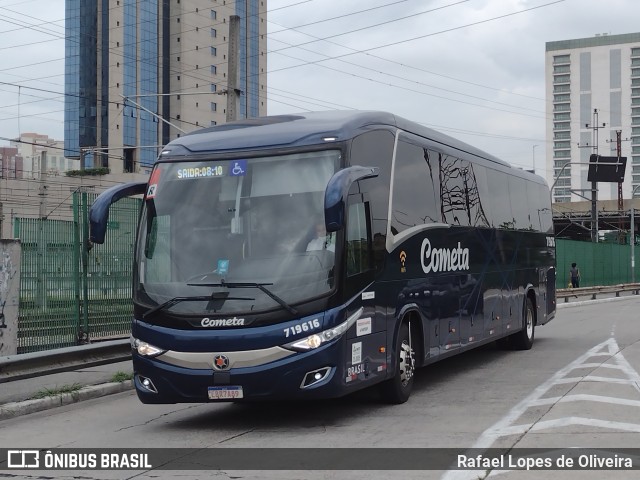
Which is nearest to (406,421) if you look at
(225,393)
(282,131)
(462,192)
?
(225,393)

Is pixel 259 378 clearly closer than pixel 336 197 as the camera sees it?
No

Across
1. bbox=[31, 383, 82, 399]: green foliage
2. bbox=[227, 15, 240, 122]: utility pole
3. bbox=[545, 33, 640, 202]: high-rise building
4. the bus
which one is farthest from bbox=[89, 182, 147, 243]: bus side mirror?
bbox=[545, 33, 640, 202]: high-rise building

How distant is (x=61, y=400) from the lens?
38.9ft

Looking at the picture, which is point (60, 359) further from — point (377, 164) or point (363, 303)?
point (377, 164)

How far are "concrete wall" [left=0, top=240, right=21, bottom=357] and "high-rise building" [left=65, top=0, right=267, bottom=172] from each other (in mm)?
85965

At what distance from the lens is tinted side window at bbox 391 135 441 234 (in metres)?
11.1

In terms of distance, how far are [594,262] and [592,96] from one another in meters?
139

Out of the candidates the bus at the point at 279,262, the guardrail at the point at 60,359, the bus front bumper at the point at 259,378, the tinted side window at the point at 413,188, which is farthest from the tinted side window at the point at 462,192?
the guardrail at the point at 60,359

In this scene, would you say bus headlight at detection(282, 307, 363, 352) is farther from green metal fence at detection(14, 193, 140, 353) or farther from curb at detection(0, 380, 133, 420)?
green metal fence at detection(14, 193, 140, 353)

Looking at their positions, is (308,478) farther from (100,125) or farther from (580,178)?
(580,178)

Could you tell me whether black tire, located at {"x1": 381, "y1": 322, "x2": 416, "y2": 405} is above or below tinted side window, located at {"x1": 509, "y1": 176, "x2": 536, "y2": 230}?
below

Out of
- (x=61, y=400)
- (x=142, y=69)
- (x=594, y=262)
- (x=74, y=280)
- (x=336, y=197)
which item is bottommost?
(x=61, y=400)

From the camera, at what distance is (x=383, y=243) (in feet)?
34.7

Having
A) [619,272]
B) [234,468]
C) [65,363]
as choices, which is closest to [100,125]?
[619,272]
